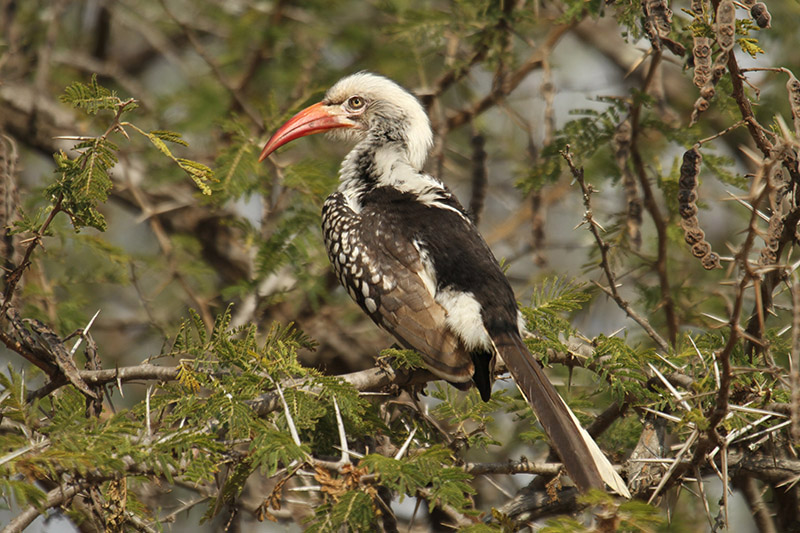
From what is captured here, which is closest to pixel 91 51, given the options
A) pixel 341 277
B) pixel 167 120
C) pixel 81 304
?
pixel 167 120

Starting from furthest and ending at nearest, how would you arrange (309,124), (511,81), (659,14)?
1. (511,81)
2. (309,124)
3. (659,14)

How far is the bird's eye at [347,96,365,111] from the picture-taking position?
499cm

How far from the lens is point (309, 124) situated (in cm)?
479

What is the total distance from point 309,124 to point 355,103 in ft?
1.25

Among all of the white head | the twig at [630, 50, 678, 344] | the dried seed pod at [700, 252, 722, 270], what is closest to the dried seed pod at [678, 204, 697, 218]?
the dried seed pod at [700, 252, 722, 270]

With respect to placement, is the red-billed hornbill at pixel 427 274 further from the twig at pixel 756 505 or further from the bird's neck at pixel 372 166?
the twig at pixel 756 505

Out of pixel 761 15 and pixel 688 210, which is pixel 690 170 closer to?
pixel 688 210

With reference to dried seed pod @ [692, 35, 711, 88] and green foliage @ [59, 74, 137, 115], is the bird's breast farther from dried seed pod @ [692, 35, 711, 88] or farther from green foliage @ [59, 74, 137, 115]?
dried seed pod @ [692, 35, 711, 88]

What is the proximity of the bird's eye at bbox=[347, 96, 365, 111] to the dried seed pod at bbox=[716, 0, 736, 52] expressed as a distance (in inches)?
114

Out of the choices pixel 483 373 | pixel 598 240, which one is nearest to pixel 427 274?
pixel 483 373

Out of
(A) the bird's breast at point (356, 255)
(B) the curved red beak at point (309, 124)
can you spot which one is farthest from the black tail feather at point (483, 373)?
(B) the curved red beak at point (309, 124)

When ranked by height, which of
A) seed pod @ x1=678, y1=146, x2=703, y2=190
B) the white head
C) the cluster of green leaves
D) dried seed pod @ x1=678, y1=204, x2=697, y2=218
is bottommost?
the white head

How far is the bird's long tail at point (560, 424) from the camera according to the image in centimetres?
269

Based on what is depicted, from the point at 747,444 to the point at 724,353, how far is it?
1141mm
